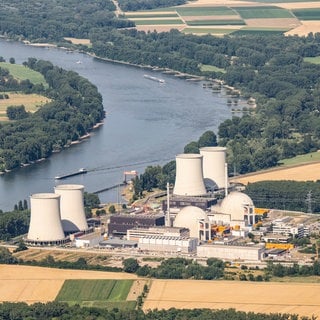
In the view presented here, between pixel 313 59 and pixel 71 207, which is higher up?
pixel 71 207

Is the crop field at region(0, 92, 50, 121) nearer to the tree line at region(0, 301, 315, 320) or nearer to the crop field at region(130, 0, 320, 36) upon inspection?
the crop field at region(130, 0, 320, 36)

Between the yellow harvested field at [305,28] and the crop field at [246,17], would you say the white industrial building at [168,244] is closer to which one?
the yellow harvested field at [305,28]

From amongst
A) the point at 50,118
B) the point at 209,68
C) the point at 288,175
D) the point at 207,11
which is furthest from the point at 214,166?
the point at 207,11

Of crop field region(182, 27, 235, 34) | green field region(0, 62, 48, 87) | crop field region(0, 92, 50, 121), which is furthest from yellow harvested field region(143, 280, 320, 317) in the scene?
crop field region(182, 27, 235, 34)

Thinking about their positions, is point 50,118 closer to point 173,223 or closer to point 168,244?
point 173,223

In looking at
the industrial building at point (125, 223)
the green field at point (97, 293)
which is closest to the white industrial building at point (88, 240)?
the industrial building at point (125, 223)

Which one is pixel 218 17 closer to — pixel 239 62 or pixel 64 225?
pixel 239 62

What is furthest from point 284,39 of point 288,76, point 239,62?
point 288,76
